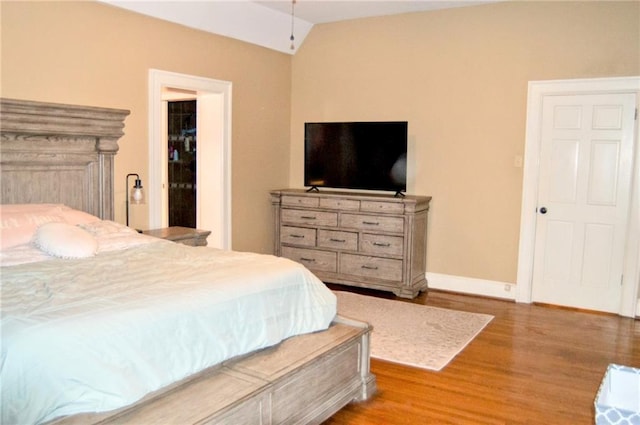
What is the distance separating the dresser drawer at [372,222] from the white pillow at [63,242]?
2.91m

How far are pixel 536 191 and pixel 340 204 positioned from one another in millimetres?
1930

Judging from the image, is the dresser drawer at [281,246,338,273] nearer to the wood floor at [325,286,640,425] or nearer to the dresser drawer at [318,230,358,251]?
the dresser drawer at [318,230,358,251]

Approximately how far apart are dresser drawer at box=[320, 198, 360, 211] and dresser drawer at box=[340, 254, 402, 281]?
1.63 feet

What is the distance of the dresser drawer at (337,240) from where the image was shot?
226 inches

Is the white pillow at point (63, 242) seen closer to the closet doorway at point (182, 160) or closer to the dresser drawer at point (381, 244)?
the dresser drawer at point (381, 244)

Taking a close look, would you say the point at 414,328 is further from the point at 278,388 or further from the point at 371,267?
the point at 278,388

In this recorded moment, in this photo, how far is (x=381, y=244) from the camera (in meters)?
5.60

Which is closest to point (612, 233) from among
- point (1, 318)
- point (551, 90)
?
point (551, 90)

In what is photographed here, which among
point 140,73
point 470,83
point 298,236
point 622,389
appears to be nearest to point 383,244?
point 298,236

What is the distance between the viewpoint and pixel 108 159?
4.37 metres

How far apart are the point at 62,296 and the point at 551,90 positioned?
4.56m

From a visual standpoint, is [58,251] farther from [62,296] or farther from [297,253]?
[297,253]

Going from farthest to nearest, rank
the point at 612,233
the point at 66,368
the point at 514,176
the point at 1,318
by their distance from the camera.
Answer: the point at 514,176
the point at 612,233
the point at 1,318
the point at 66,368

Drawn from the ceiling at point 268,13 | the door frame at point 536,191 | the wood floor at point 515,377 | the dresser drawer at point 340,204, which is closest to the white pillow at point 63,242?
the wood floor at point 515,377
